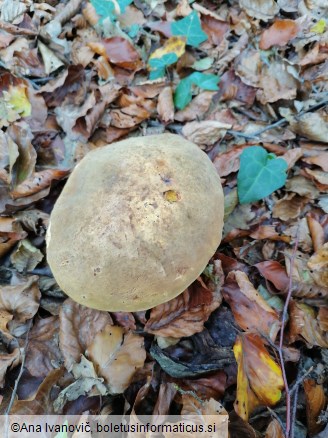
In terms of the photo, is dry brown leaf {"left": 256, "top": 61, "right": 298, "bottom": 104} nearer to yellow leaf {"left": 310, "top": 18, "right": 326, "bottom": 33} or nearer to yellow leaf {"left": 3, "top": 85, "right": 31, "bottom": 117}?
yellow leaf {"left": 310, "top": 18, "right": 326, "bottom": 33}

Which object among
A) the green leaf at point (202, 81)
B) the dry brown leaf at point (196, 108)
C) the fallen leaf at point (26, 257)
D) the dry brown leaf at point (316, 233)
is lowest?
the fallen leaf at point (26, 257)

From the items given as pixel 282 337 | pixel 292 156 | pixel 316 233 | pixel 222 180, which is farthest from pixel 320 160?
pixel 282 337

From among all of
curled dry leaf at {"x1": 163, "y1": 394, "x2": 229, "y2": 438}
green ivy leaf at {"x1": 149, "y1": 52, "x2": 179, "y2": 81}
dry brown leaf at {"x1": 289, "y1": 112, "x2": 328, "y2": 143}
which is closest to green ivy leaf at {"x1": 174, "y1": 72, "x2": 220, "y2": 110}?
green ivy leaf at {"x1": 149, "y1": 52, "x2": 179, "y2": 81}

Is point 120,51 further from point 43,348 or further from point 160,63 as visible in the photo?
point 43,348

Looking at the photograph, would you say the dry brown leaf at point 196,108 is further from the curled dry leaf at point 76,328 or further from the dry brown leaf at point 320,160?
the curled dry leaf at point 76,328

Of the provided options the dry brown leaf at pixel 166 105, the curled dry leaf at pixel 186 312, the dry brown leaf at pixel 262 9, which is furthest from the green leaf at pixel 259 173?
the dry brown leaf at pixel 262 9

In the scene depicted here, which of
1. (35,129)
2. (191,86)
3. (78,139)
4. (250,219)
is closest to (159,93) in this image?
(191,86)
